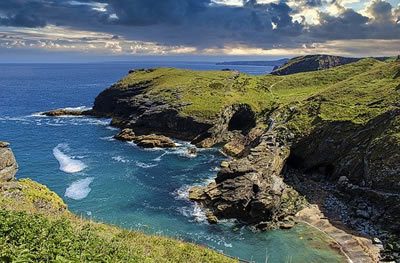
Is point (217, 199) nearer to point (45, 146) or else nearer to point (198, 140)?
point (198, 140)

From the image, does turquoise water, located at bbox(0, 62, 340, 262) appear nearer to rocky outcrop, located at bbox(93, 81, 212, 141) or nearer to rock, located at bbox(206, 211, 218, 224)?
rock, located at bbox(206, 211, 218, 224)

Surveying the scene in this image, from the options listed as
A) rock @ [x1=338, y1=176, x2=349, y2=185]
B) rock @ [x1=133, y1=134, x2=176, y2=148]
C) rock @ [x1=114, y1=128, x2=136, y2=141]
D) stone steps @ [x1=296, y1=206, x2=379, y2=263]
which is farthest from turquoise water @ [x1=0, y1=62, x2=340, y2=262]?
rock @ [x1=338, y1=176, x2=349, y2=185]

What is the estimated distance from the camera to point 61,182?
78562 mm

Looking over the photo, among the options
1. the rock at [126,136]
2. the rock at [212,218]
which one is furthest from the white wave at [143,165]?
the rock at [212,218]

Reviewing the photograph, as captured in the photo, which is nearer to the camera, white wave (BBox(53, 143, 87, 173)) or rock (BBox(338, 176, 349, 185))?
rock (BBox(338, 176, 349, 185))

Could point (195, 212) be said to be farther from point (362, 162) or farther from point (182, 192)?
point (362, 162)

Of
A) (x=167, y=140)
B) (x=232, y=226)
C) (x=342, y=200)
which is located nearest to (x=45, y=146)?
(x=167, y=140)

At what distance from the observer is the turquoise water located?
183ft

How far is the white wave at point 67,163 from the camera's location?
8725 centimetres

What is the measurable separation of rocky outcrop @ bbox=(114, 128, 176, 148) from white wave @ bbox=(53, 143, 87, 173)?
61.6ft

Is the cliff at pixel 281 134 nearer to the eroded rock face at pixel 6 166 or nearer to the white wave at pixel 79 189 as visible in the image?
the white wave at pixel 79 189

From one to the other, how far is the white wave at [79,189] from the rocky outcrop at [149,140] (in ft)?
97.4

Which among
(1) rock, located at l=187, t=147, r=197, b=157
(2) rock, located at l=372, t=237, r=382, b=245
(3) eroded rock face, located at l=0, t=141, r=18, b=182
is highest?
(3) eroded rock face, located at l=0, t=141, r=18, b=182

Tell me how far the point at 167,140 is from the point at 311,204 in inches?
1997
